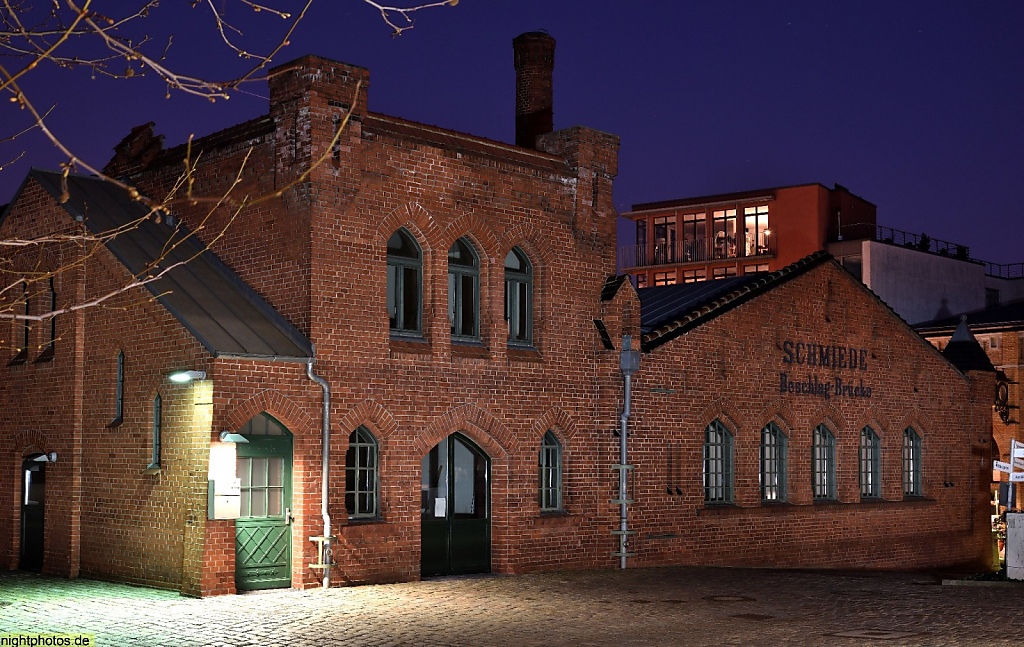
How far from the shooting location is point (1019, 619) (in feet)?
47.4

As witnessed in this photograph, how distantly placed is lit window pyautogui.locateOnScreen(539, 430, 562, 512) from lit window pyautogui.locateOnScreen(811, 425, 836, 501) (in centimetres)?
717

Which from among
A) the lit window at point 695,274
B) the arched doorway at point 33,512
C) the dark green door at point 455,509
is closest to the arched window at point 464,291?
the dark green door at point 455,509

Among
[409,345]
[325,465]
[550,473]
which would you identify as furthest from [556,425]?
[325,465]

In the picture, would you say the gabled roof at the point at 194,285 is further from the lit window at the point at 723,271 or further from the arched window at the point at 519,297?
the lit window at the point at 723,271

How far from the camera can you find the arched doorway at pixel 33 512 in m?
19.8

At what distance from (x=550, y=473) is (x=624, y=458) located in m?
1.32

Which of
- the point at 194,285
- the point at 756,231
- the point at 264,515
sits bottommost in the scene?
the point at 264,515

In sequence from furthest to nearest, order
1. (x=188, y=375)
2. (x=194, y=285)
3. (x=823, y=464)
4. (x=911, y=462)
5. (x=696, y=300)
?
Answer: (x=911, y=462), (x=823, y=464), (x=696, y=300), (x=194, y=285), (x=188, y=375)

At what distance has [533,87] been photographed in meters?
24.9

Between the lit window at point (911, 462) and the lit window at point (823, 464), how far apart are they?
122 inches

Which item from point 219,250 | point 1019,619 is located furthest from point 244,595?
point 1019,619

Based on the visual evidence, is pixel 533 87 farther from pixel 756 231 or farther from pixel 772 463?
pixel 756 231

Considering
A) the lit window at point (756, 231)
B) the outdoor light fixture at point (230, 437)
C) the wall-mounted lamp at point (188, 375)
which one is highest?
the lit window at point (756, 231)

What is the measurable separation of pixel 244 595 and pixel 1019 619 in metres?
9.32
